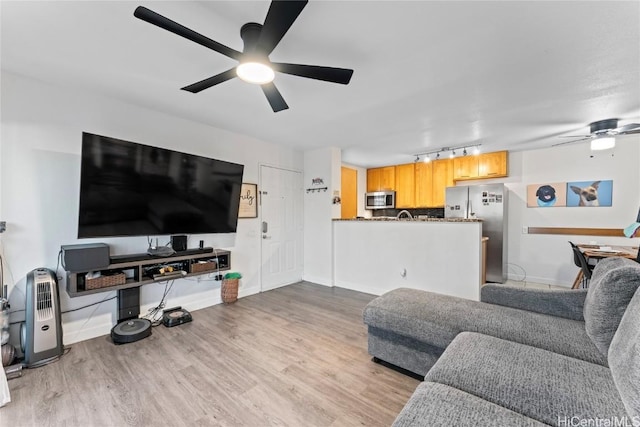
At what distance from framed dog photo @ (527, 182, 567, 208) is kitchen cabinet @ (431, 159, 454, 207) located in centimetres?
131

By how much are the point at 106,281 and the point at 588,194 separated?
6618 mm

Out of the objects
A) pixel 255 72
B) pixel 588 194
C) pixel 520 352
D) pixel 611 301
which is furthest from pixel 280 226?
pixel 588 194

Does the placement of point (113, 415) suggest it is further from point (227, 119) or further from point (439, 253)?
point (439, 253)

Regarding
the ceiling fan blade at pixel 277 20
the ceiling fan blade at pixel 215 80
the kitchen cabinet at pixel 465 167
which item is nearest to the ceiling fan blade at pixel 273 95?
the ceiling fan blade at pixel 215 80

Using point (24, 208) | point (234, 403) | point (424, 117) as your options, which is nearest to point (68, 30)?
point (24, 208)

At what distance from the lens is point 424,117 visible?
3.24m

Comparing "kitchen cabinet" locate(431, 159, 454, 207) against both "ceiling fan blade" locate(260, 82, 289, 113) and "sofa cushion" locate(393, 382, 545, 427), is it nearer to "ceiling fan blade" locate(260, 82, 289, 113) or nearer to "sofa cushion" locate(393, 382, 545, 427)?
"ceiling fan blade" locate(260, 82, 289, 113)

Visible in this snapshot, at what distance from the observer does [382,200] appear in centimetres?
616

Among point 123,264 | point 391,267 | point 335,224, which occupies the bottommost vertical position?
point 391,267

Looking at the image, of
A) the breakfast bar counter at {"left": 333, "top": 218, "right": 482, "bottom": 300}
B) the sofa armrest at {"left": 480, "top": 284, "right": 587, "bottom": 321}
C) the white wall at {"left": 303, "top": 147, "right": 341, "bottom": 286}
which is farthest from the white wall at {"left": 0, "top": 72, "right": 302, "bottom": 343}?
the sofa armrest at {"left": 480, "top": 284, "right": 587, "bottom": 321}

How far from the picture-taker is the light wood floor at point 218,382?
1632 mm

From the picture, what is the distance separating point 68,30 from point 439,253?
4181 millimetres

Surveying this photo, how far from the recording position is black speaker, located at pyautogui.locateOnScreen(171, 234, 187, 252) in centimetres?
310

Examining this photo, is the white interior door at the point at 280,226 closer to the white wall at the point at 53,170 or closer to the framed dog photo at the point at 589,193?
the white wall at the point at 53,170
